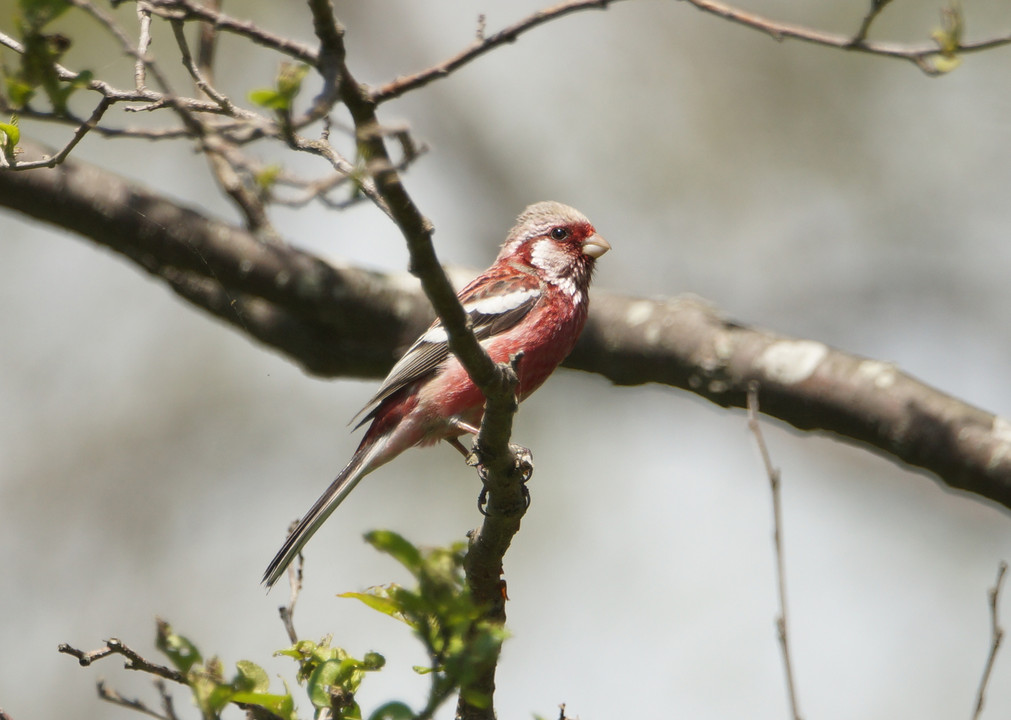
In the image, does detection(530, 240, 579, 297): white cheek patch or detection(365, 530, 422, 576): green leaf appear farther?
detection(530, 240, 579, 297): white cheek patch

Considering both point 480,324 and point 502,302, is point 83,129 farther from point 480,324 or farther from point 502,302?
point 502,302

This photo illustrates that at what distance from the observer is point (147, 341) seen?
1434cm

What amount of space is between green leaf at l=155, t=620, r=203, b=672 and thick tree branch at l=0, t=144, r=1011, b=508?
4.37m

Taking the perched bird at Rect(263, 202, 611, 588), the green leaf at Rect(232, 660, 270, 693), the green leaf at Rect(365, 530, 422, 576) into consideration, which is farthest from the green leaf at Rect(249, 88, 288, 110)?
the perched bird at Rect(263, 202, 611, 588)

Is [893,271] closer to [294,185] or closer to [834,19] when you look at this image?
[834,19]

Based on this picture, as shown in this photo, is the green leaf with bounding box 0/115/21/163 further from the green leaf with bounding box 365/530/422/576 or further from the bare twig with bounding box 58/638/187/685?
the green leaf with bounding box 365/530/422/576

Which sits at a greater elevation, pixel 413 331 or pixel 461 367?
pixel 413 331

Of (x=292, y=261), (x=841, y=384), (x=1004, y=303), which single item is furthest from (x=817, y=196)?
(x=292, y=261)

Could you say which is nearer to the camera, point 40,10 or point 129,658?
point 40,10

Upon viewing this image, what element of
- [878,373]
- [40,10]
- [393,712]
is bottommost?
[393,712]

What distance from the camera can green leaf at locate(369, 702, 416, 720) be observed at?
259cm

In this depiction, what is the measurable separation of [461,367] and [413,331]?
1.56m

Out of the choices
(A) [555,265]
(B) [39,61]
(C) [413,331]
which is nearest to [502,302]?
(A) [555,265]

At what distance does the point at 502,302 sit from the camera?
669 centimetres
